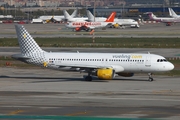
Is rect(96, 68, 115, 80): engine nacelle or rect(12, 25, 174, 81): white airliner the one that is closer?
rect(96, 68, 115, 80): engine nacelle

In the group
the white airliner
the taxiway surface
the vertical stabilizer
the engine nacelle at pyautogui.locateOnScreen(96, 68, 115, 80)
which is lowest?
the taxiway surface

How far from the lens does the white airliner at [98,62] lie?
62750 mm

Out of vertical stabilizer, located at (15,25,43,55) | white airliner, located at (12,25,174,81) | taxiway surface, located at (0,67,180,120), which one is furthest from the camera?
vertical stabilizer, located at (15,25,43,55)

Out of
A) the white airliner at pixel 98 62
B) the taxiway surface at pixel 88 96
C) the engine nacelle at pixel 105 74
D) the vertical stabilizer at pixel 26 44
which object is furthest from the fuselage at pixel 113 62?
the taxiway surface at pixel 88 96

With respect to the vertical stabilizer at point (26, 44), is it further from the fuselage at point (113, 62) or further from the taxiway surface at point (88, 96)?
the taxiway surface at point (88, 96)

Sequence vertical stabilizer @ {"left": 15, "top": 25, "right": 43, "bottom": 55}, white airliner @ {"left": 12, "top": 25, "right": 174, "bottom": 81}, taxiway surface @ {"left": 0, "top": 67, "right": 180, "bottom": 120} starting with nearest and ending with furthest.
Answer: taxiway surface @ {"left": 0, "top": 67, "right": 180, "bottom": 120}, white airliner @ {"left": 12, "top": 25, "right": 174, "bottom": 81}, vertical stabilizer @ {"left": 15, "top": 25, "right": 43, "bottom": 55}

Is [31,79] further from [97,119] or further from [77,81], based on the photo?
[97,119]

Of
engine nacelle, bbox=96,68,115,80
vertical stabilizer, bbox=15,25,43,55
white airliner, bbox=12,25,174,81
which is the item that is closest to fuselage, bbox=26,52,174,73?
white airliner, bbox=12,25,174,81

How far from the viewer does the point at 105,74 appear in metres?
62.0

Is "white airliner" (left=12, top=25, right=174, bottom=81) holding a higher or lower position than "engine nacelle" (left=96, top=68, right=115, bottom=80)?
higher

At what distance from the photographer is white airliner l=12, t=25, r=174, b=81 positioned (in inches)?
2470

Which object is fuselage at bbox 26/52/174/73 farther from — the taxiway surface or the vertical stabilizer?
the taxiway surface

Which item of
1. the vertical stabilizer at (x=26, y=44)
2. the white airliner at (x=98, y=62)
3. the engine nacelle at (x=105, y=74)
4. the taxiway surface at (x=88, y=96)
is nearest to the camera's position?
the taxiway surface at (x=88, y=96)

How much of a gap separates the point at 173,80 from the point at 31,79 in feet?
55.1
